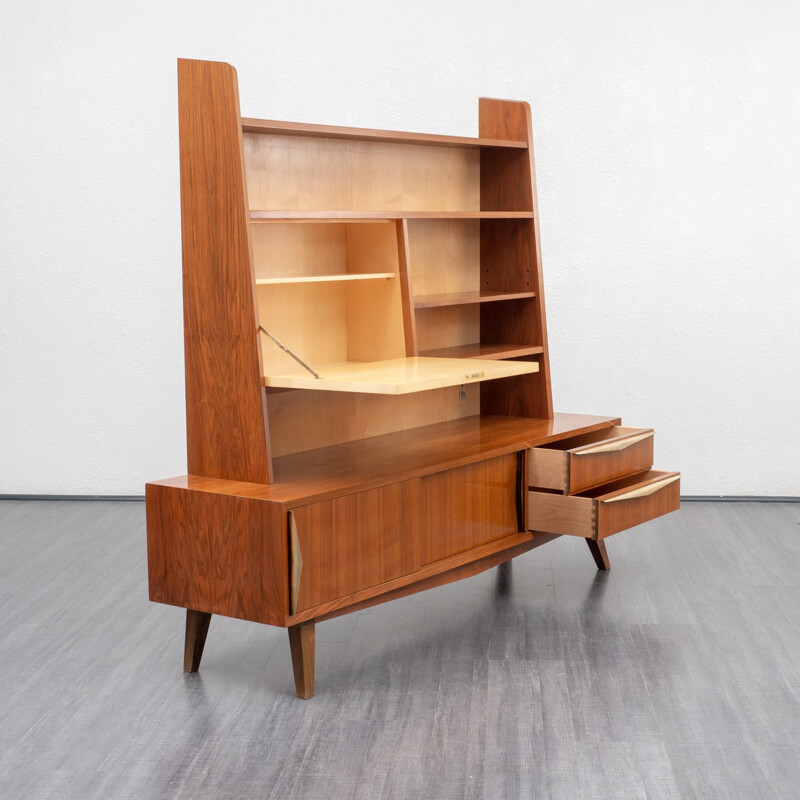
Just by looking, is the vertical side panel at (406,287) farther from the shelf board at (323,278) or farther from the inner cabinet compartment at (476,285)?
the inner cabinet compartment at (476,285)

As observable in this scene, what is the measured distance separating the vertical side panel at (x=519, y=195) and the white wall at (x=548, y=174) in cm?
124

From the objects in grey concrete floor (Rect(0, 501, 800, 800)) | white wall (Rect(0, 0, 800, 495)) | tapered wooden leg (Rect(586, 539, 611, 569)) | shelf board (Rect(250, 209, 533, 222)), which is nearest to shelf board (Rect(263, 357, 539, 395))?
shelf board (Rect(250, 209, 533, 222))

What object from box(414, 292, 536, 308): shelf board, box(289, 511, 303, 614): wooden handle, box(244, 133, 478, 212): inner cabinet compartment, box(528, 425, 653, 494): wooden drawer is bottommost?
box(289, 511, 303, 614): wooden handle

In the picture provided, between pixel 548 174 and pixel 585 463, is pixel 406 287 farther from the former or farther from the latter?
pixel 548 174

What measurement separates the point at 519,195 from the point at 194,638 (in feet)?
6.85

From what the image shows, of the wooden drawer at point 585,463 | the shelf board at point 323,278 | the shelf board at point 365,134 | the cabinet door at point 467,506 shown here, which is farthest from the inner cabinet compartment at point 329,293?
the wooden drawer at point 585,463

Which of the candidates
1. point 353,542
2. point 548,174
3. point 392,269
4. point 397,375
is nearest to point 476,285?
point 392,269

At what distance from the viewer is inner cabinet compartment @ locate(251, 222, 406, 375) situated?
11.1 feet

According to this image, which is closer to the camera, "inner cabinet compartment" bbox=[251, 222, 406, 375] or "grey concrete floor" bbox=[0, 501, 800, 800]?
"grey concrete floor" bbox=[0, 501, 800, 800]

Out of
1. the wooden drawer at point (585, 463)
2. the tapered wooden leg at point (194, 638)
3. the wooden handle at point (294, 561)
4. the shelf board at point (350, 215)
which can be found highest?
the shelf board at point (350, 215)

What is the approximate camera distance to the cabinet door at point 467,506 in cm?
333

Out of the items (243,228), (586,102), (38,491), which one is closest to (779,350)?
(586,102)

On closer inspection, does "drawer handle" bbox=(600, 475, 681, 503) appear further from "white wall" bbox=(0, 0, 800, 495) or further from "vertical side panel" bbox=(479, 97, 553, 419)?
"white wall" bbox=(0, 0, 800, 495)

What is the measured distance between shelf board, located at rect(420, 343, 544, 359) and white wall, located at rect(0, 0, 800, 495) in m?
1.39
